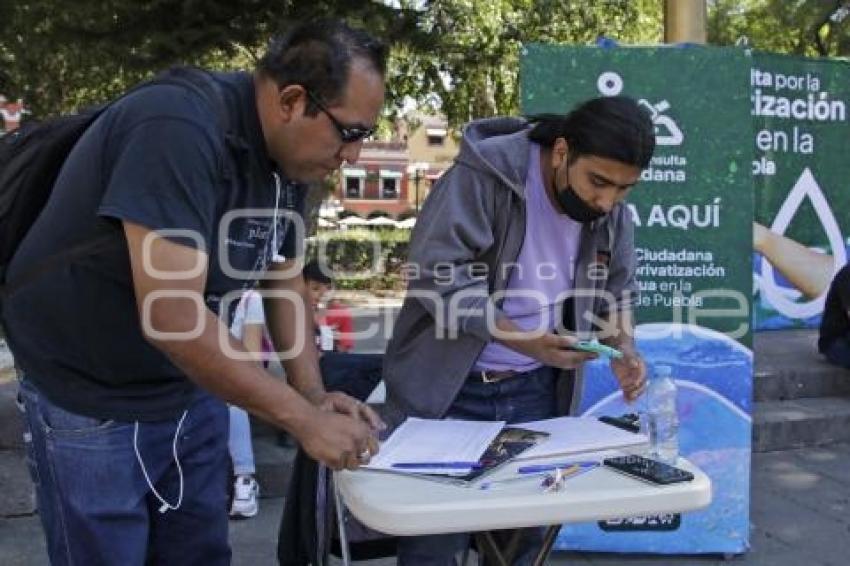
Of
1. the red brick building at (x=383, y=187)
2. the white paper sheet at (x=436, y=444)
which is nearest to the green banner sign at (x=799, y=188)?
the white paper sheet at (x=436, y=444)

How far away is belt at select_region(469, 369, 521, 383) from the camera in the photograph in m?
2.33

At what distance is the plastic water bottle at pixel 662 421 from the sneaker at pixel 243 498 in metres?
1.95

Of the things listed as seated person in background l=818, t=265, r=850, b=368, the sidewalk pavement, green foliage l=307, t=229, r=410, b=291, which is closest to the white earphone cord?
the sidewalk pavement

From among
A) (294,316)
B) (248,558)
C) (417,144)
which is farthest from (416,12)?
(417,144)

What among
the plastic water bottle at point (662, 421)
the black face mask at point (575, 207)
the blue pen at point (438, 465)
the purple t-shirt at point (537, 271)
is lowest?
the plastic water bottle at point (662, 421)

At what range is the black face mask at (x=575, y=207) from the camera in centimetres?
226

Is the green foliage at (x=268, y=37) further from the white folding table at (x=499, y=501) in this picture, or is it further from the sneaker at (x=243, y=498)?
the white folding table at (x=499, y=501)

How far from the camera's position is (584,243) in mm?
2402

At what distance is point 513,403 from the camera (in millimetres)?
2365

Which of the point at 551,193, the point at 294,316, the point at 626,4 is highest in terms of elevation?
the point at 626,4

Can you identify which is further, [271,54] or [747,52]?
[747,52]

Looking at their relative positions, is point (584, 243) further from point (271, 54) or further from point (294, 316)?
point (271, 54)

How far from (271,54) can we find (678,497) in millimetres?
1173

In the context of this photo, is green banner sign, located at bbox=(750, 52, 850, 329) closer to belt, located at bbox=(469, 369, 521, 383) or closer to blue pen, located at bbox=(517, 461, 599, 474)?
belt, located at bbox=(469, 369, 521, 383)
